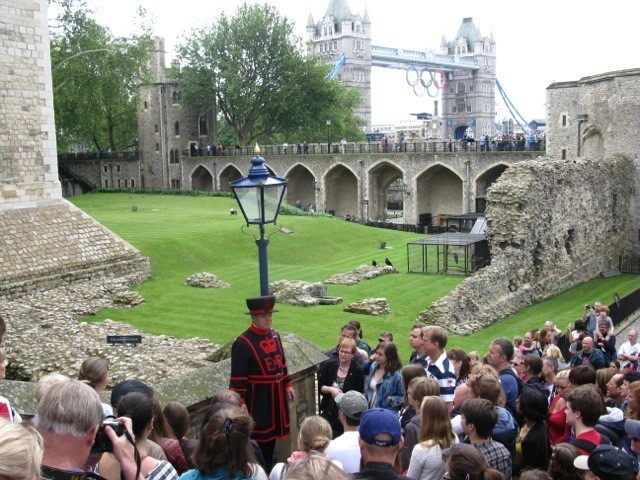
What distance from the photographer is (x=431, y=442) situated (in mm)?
5293

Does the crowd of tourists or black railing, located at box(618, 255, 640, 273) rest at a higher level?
the crowd of tourists

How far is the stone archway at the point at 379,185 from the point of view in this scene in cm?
5000

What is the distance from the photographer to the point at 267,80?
57156 mm

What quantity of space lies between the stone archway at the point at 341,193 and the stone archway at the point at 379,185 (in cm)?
195

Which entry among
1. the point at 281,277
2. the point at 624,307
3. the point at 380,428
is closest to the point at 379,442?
the point at 380,428

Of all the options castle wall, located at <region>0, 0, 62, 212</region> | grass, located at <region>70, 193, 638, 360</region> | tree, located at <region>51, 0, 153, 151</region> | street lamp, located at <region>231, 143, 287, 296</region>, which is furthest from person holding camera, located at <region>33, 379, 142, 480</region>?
tree, located at <region>51, 0, 153, 151</region>

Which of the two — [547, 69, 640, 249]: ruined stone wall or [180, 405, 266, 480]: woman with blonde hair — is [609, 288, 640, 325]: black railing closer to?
[547, 69, 640, 249]: ruined stone wall

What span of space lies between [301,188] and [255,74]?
9410 millimetres

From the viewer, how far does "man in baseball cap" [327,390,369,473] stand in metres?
5.14

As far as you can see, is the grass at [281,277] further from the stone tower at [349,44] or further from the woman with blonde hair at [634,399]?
the stone tower at [349,44]

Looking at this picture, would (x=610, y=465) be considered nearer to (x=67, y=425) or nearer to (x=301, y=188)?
(x=67, y=425)

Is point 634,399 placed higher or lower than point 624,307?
Result: higher

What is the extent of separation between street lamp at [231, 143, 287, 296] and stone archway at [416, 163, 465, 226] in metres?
39.2

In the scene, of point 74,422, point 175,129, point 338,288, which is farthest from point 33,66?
point 175,129
